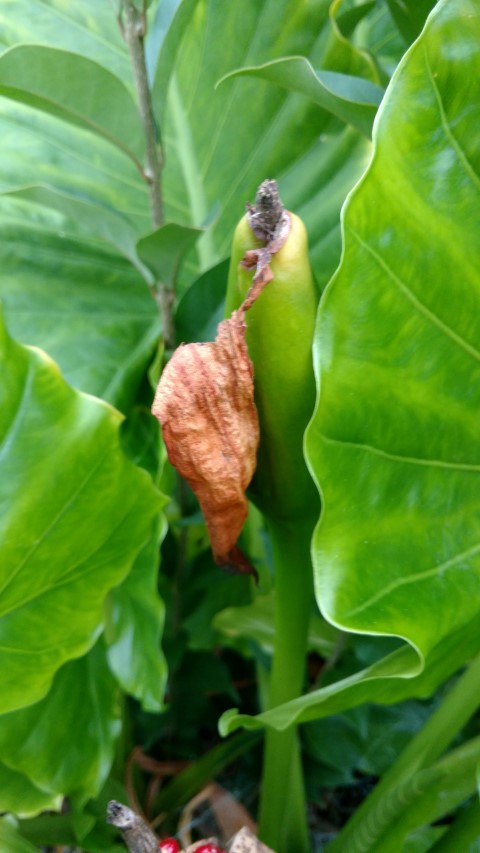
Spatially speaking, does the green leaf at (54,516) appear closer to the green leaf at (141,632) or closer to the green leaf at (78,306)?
the green leaf at (141,632)

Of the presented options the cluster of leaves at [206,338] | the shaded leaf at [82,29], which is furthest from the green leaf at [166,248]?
the shaded leaf at [82,29]

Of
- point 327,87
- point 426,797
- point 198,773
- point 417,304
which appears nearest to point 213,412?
point 417,304

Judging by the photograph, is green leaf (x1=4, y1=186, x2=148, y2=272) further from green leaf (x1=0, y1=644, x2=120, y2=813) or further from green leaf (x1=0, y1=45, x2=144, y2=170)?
green leaf (x1=0, y1=644, x2=120, y2=813)

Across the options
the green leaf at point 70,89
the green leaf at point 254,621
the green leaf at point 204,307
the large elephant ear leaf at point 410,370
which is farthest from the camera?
the green leaf at point 254,621

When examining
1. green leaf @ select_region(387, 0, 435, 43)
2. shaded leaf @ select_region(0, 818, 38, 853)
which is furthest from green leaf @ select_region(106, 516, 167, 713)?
green leaf @ select_region(387, 0, 435, 43)

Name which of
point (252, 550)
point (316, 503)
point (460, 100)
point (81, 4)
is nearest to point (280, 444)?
point (316, 503)

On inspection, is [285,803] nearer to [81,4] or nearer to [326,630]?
[326,630]

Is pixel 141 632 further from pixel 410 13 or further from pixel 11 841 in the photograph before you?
pixel 410 13
